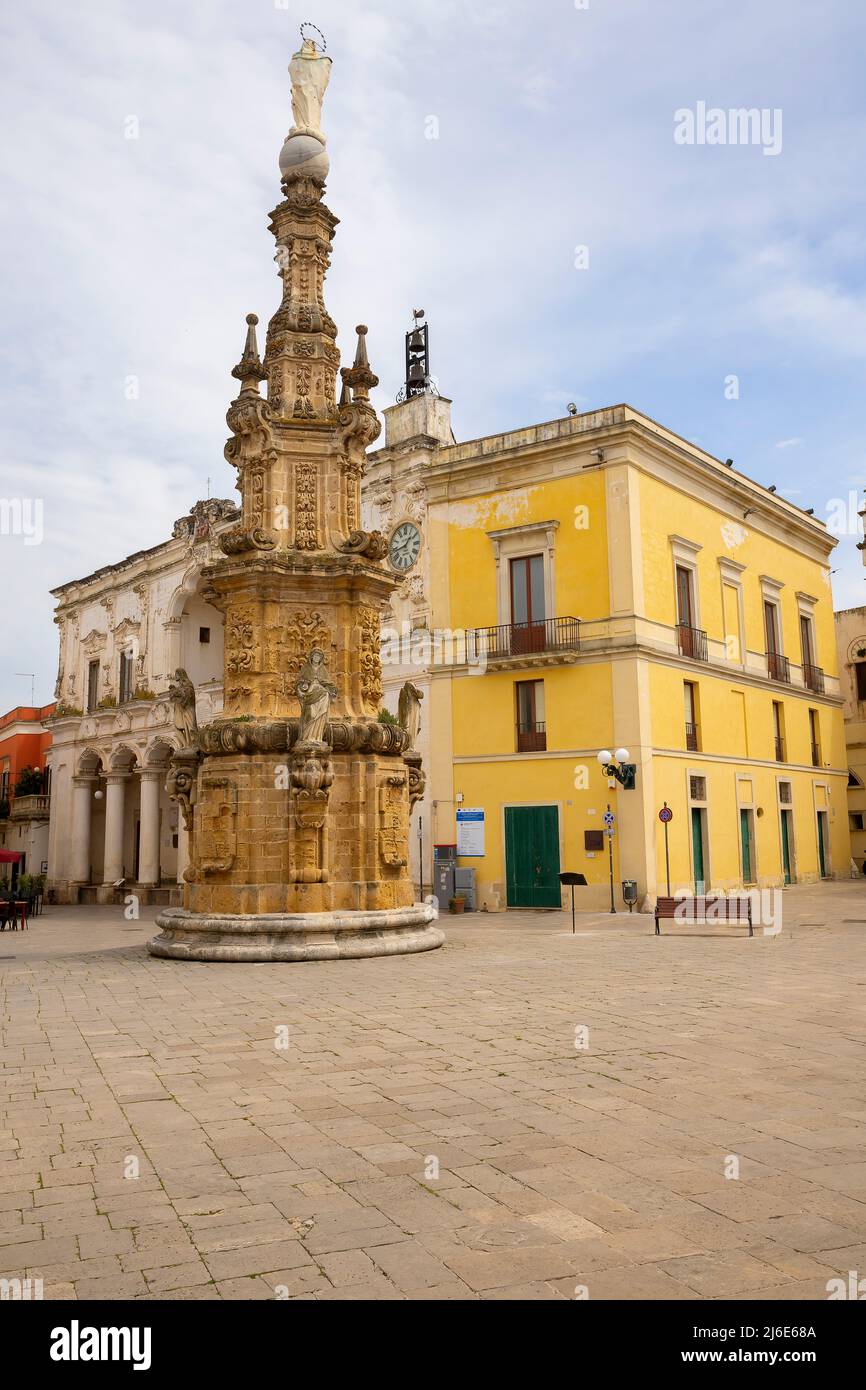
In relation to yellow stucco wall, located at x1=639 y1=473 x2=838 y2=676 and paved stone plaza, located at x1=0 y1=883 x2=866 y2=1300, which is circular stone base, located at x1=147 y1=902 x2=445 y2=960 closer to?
paved stone plaza, located at x1=0 y1=883 x2=866 y2=1300

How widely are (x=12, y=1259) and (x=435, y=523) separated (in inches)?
920

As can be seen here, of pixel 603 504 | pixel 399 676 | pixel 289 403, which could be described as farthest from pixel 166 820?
pixel 289 403

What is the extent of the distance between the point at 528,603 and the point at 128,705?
16132mm

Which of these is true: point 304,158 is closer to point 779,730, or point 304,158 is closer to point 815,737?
point 779,730

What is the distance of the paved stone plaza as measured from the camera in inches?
137

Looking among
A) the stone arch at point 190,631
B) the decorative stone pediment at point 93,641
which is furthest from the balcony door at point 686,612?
the decorative stone pediment at point 93,641

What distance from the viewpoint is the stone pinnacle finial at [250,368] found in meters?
14.2

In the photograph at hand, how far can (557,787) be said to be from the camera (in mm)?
23328

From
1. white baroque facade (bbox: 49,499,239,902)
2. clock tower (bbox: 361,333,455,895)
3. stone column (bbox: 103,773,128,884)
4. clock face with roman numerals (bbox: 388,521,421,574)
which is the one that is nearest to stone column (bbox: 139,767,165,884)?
white baroque facade (bbox: 49,499,239,902)

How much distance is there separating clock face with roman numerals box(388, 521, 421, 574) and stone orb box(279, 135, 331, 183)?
38.9ft

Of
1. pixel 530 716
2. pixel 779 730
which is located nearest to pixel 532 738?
pixel 530 716

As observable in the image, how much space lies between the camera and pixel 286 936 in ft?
39.9

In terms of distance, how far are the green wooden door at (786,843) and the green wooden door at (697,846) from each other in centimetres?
545
